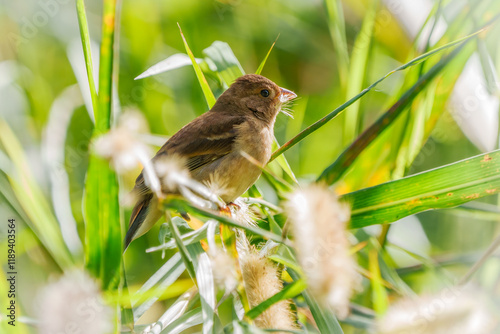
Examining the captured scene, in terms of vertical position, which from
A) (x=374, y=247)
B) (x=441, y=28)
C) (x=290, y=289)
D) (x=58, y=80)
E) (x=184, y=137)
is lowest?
(x=290, y=289)

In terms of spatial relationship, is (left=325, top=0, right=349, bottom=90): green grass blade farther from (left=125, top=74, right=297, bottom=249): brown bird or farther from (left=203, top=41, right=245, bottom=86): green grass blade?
(left=203, top=41, right=245, bottom=86): green grass blade

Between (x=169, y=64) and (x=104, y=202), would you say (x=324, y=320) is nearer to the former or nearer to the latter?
(x=104, y=202)

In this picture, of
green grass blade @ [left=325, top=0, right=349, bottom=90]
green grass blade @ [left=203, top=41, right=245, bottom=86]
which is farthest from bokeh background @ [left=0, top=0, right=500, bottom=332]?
green grass blade @ [left=203, top=41, right=245, bottom=86]

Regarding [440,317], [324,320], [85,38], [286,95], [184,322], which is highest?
[286,95]

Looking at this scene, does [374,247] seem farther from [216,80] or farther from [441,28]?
[441,28]

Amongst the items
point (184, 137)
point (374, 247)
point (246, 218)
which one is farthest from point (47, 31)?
point (374, 247)

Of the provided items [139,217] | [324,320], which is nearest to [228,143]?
[139,217]
